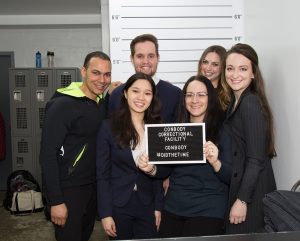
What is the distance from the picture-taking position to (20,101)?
18.2 ft

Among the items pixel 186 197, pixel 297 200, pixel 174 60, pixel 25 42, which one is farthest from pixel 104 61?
pixel 25 42

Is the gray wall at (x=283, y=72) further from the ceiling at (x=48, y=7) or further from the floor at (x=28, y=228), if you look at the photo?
the ceiling at (x=48, y=7)

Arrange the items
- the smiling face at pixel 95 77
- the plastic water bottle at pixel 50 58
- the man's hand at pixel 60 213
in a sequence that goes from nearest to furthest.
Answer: the man's hand at pixel 60 213
the smiling face at pixel 95 77
the plastic water bottle at pixel 50 58

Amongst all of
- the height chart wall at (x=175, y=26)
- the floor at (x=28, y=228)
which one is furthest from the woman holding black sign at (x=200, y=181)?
the floor at (x=28, y=228)

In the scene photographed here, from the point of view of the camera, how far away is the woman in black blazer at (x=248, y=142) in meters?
1.75

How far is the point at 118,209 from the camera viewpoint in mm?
1914

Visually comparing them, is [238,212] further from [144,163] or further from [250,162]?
[144,163]

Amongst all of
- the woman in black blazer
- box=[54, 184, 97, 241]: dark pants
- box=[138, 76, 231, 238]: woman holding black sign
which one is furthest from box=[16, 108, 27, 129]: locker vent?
the woman in black blazer

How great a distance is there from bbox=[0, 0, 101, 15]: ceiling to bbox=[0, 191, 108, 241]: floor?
334 cm

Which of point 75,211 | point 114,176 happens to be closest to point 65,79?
point 75,211

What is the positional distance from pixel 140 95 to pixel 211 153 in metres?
0.53

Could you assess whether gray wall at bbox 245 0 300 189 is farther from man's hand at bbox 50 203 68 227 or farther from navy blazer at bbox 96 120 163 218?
man's hand at bbox 50 203 68 227

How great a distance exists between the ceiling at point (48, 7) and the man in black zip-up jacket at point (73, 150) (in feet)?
11.5

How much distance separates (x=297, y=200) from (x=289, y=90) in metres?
0.76
